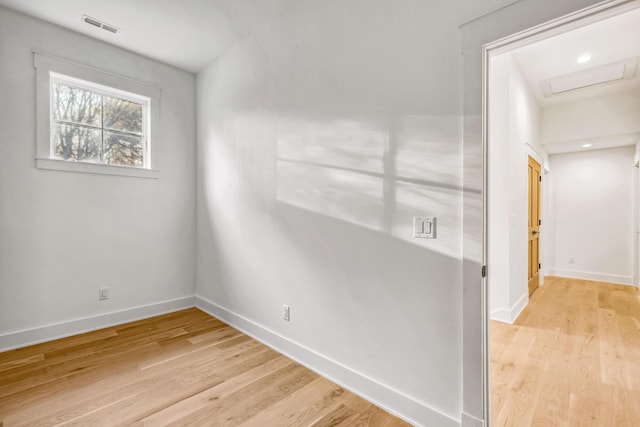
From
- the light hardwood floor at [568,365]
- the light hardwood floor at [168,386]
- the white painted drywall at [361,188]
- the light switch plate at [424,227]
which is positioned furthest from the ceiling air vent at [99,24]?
the light hardwood floor at [568,365]

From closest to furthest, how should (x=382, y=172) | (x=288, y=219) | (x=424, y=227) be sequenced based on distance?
(x=424, y=227) < (x=382, y=172) < (x=288, y=219)

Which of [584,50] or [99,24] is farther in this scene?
[584,50]

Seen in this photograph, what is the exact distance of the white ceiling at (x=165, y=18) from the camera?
2.50 metres

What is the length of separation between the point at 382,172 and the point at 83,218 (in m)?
2.96

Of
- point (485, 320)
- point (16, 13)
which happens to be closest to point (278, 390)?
point (485, 320)

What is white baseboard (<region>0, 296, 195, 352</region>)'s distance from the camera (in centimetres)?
268

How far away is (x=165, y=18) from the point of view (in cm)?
268

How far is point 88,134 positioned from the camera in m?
3.09

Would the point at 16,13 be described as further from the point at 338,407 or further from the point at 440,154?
the point at 338,407

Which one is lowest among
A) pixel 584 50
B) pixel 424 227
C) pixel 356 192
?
pixel 424 227

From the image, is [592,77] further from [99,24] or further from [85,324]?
[85,324]

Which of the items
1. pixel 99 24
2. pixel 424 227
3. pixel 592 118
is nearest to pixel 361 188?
pixel 424 227

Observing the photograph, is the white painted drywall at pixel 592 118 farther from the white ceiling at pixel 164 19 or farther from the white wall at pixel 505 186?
the white ceiling at pixel 164 19

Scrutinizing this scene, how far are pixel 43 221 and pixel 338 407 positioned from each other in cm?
302
